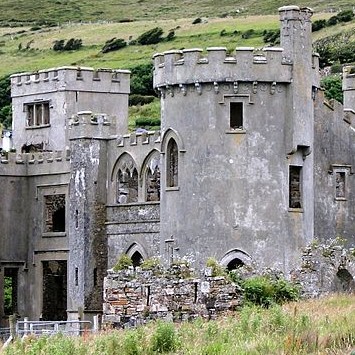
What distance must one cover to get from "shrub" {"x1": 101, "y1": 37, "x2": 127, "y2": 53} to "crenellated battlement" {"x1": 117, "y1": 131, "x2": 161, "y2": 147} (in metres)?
69.0

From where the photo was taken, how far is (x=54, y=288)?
196 feet

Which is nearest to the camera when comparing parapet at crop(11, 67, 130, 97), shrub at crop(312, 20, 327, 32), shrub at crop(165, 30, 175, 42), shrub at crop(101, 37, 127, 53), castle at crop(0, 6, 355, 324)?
castle at crop(0, 6, 355, 324)

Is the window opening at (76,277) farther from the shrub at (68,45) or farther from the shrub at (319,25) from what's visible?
the shrub at (68,45)

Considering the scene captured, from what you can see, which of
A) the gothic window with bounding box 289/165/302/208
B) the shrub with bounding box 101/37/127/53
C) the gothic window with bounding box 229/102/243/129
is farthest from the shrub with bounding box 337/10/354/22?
the gothic window with bounding box 229/102/243/129

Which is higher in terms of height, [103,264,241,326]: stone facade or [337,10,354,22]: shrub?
[337,10,354,22]: shrub

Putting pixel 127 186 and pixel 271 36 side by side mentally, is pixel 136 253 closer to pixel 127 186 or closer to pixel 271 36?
pixel 127 186

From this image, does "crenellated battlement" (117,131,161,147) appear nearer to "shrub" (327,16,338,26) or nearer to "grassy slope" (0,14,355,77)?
"grassy slope" (0,14,355,77)

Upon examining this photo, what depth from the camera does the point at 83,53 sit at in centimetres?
12681

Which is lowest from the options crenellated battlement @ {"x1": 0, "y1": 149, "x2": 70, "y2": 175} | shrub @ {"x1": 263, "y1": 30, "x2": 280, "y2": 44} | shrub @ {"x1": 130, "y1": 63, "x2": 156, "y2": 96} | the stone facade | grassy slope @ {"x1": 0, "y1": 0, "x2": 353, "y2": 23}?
the stone facade

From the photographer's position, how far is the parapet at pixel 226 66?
49312 mm

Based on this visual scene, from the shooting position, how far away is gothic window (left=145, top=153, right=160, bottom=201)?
55000 millimetres

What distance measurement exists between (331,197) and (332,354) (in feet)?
92.6

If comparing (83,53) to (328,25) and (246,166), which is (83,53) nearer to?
(328,25)

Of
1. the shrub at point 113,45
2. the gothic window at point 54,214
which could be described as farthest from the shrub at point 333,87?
the shrub at point 113,45
